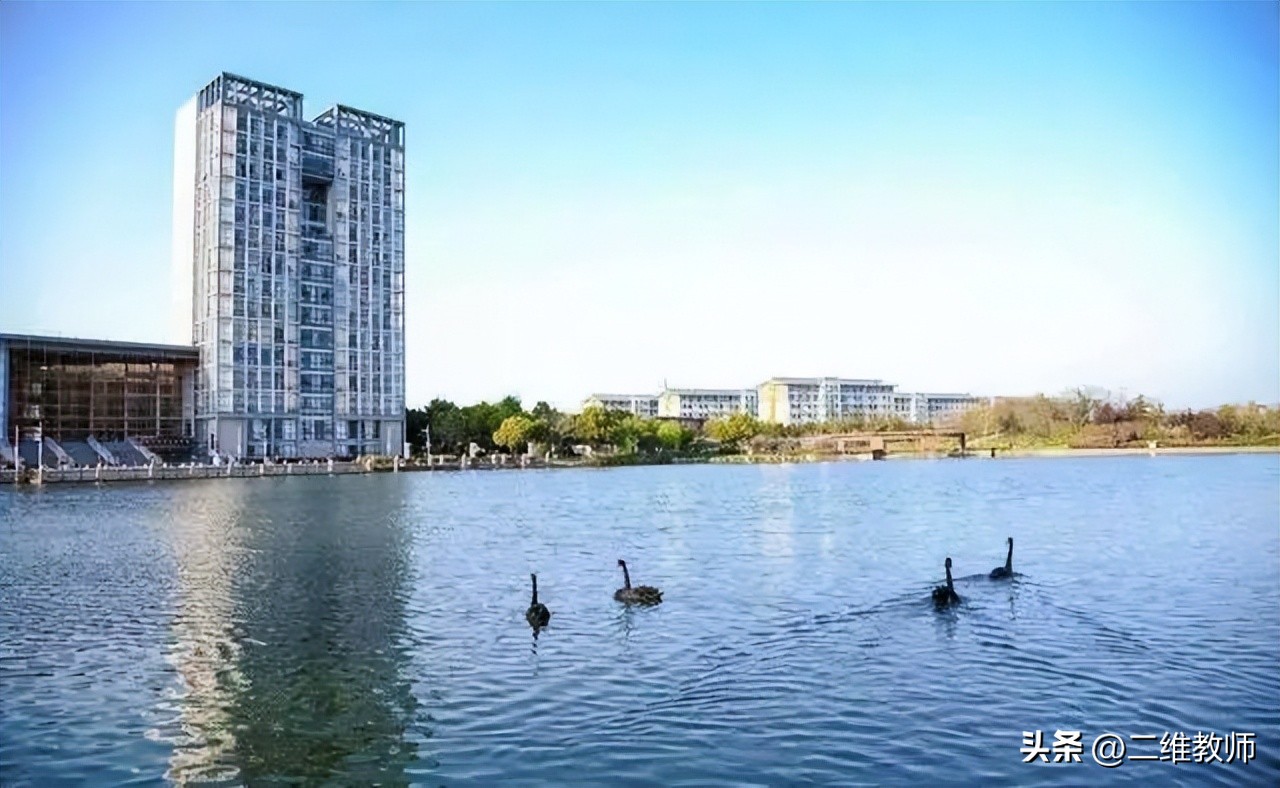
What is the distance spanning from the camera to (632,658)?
15008 millimetres

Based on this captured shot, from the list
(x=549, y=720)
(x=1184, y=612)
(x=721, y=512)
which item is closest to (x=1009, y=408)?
(x=721, y=512)

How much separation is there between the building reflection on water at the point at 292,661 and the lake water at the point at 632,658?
67 millimetres

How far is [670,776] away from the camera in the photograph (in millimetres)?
10102

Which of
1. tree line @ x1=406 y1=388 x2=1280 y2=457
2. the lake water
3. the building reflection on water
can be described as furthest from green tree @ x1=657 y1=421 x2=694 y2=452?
the building reflection on water

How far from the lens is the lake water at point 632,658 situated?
1072cm

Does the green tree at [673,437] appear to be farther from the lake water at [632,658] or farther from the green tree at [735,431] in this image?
the lake water at [632,658]

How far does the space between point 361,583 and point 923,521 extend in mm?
22518

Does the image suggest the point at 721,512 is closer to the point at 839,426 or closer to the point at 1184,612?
the point at 1184,612

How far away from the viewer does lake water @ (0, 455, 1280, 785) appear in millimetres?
10719

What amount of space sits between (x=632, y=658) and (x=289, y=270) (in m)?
87.5

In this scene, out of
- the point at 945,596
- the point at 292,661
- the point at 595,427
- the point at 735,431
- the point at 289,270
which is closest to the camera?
the point at 292,661

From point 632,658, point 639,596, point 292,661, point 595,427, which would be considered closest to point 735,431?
point 595,427

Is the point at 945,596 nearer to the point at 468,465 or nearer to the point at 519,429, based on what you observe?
the point at 468,465

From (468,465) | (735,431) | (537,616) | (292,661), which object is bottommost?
(292,661)
